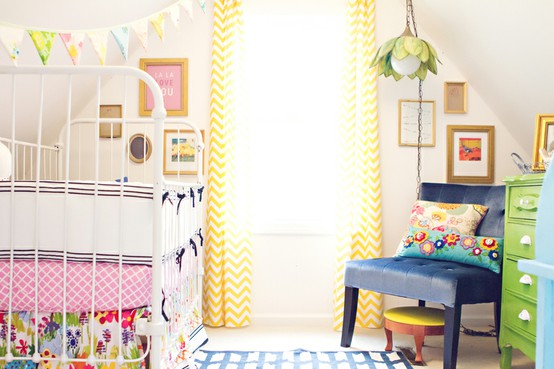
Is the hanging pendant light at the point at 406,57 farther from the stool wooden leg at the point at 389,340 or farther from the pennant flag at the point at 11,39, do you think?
the pennant flag at the point at 11,39

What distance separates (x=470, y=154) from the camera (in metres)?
3.45

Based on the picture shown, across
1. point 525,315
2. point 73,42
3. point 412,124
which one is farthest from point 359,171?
point 73,42

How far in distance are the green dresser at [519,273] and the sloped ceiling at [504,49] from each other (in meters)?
0.67

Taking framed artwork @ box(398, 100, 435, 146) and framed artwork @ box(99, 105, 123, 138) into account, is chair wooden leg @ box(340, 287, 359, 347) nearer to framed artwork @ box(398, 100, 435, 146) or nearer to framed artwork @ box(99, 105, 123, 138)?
framed artwork @ box(398, 100, 435, 146)

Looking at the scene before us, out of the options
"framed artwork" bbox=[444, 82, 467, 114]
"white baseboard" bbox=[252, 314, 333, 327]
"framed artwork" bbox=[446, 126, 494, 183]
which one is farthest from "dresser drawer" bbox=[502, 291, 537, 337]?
"framed artwork" bbox=[444, 82, 467, 114]

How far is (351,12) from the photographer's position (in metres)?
3.42

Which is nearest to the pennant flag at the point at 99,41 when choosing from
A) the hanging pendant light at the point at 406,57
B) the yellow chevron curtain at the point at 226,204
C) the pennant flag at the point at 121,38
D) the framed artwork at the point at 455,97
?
the pennant flag at the point at 121,38

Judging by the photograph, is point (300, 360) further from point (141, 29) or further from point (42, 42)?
point (42, 42)

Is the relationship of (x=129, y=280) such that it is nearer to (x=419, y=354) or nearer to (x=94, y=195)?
(x=94, y=195)

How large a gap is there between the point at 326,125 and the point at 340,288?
1024 millimetres

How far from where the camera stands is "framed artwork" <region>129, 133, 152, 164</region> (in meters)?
3.42

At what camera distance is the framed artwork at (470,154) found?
344cm

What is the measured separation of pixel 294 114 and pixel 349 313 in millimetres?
1322

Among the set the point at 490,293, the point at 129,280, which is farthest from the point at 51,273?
the point at 490,293
